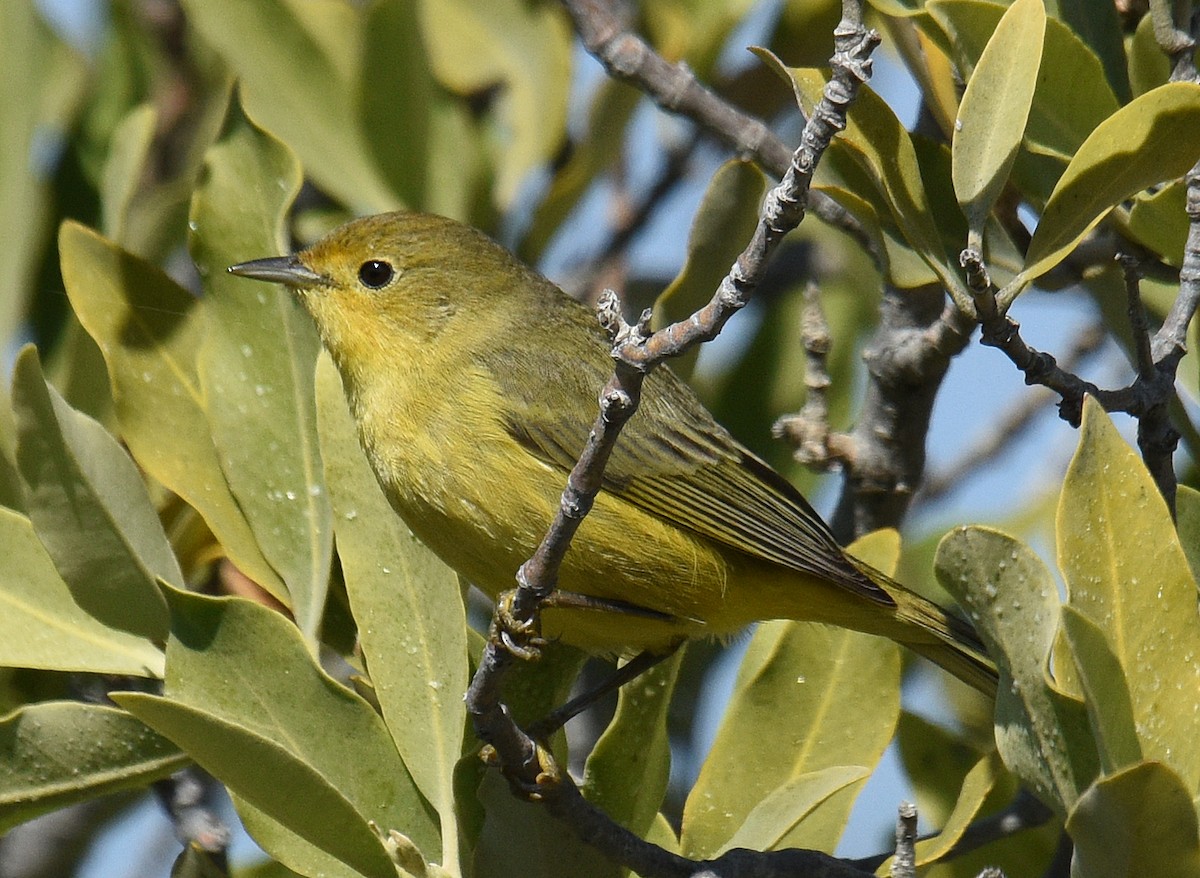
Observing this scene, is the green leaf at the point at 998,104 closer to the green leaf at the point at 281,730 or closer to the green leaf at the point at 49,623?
the green leaf at the point at 281,730

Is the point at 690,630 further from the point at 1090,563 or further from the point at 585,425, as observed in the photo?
the point at 1090,563

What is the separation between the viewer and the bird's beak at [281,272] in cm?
347

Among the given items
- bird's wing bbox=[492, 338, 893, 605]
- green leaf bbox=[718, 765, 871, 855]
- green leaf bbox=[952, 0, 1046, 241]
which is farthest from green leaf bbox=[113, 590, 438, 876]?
green leaf bbox=[952, 0, 1046, 241]

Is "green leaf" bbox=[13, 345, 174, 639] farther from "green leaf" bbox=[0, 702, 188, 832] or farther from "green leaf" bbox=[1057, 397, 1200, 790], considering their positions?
"green leaf" bbox=[1057, 397, 1200, 790]

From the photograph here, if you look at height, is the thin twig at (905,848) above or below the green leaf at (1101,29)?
below

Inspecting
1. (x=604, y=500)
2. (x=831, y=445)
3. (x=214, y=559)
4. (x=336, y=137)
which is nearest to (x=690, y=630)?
(x=604, y=500)

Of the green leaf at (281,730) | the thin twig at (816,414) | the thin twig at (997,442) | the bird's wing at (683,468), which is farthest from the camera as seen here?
the thin twig at (997,442)

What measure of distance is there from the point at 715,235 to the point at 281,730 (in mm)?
1444

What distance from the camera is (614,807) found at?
3016 mm

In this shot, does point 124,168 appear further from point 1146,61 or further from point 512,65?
point 1146,61

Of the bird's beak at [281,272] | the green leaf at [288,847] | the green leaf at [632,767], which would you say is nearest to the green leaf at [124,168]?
the bird's beak at [281,272]

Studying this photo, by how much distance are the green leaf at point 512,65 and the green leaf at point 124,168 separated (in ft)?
2.54

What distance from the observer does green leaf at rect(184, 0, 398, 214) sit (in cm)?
419

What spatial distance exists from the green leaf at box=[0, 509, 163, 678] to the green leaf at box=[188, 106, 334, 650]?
0.34 m
